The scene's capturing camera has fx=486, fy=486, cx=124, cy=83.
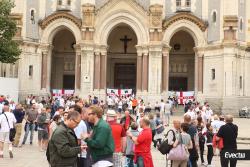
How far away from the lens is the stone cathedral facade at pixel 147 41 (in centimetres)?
4581

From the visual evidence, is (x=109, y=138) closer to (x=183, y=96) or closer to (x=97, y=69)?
(x=183, y=96)

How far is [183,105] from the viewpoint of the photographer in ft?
155

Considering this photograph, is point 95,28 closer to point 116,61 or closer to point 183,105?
point 116,61

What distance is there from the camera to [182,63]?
175 feet

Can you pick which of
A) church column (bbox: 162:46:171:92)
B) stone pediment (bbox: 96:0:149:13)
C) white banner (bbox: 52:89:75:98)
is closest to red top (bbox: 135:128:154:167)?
church column (bbox: 162:46:171:92)

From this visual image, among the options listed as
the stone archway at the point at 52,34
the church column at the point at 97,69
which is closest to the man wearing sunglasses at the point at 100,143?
the church column at the point at 97,69

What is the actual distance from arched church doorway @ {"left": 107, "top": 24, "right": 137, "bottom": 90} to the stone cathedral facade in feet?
13.1

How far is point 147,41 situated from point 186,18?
4.53m

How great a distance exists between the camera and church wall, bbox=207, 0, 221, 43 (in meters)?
46.7

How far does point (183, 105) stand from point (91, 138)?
124 ft

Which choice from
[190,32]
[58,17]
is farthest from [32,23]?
[190,32]

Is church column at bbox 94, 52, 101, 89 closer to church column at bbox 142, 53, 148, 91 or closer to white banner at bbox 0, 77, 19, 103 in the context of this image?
church column at bbox 142, 53, 148, 91

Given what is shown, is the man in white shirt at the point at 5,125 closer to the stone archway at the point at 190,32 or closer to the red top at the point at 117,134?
the red top at the point at 117,134

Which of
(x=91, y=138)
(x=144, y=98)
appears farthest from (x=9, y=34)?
(x=91, y=138)
